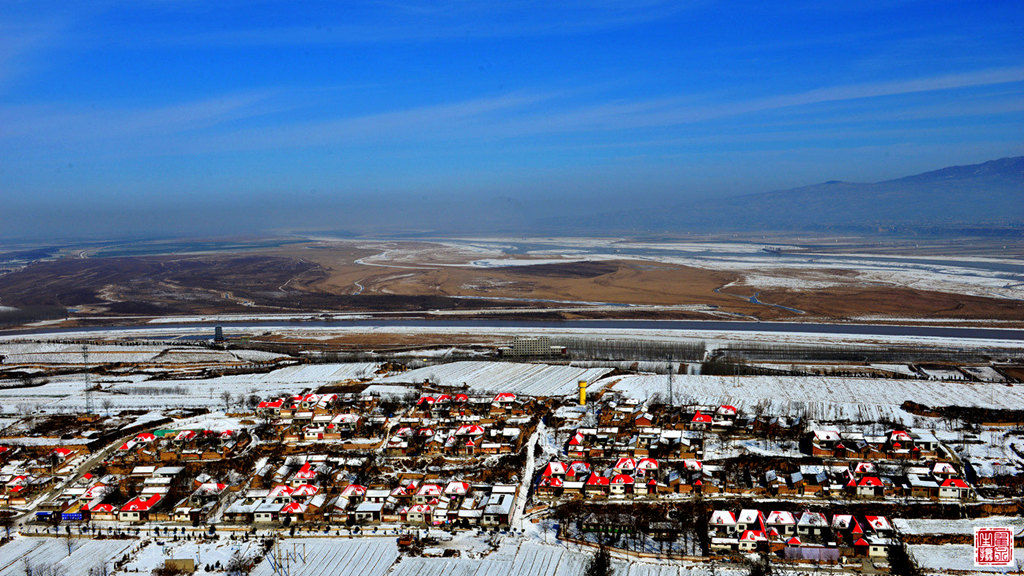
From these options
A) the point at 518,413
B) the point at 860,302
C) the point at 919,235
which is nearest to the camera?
the point at 518,413

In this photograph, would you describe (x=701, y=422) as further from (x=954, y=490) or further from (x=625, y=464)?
(x=954, y=490)

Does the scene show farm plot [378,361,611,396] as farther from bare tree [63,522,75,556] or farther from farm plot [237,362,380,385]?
bare tree [63,522,75,556]

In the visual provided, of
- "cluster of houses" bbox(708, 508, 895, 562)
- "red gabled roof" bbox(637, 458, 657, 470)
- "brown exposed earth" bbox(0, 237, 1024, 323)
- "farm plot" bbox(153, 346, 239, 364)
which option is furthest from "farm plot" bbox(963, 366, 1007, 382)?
"farm plot" bbox(153, 346, 239, 364)

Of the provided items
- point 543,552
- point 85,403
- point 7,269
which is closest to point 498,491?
point 543,552

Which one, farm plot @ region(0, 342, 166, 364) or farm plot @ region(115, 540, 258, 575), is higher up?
farm plot @ region(0, 342, 166, 364)

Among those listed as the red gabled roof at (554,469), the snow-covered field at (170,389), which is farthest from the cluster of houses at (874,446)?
the snow-covered field at (170,389)

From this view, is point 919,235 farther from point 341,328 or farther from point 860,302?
point 341,328
